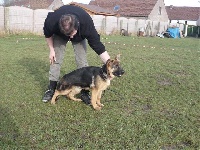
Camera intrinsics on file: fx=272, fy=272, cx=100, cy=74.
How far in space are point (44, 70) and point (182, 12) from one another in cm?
6204

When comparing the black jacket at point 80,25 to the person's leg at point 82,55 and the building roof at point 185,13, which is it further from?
the building roof at point 185,13

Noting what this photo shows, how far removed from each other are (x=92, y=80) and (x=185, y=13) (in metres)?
64.1

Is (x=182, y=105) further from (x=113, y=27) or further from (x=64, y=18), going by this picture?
(x=113, y=27)

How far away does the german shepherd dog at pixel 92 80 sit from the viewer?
450 cm

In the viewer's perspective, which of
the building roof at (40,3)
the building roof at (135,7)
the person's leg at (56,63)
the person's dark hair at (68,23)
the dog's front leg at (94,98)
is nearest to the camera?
the person's dark hair at (68,23)

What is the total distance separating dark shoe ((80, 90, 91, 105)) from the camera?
5129mm

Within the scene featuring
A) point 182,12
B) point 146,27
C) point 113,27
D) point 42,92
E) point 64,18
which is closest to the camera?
point 64,18

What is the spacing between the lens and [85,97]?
17.1 feet

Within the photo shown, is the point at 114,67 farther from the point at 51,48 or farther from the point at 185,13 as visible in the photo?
the point at 185,13

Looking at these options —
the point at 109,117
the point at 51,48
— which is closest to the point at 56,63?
the point at 51,48

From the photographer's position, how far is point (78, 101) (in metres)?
5.22

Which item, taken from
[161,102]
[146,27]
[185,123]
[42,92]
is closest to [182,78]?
[161,102]

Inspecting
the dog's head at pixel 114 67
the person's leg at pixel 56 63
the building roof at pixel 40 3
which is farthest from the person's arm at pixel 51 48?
the building roof at pixel 40 3

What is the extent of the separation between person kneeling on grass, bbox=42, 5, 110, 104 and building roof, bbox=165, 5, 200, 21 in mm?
62260
